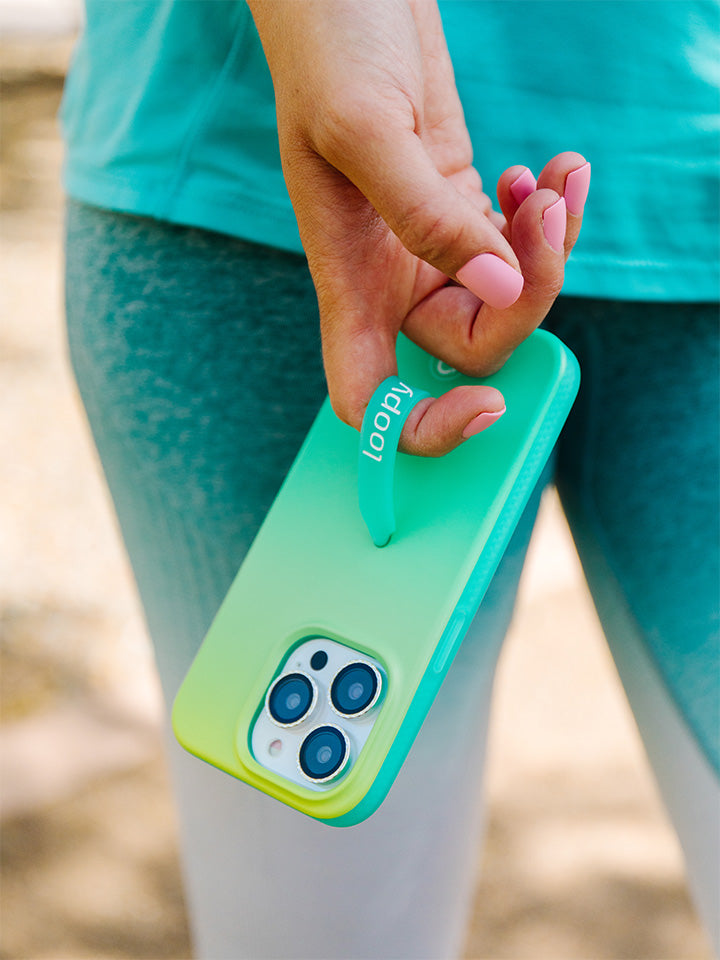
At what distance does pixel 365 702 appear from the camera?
384 millimetres

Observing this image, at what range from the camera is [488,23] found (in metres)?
0.40

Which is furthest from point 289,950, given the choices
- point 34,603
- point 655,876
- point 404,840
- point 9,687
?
point 34,603

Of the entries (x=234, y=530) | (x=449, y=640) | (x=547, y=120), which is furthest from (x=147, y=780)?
(x=547, y=120)

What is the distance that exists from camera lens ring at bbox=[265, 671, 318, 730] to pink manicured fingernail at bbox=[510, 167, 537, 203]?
234 mm

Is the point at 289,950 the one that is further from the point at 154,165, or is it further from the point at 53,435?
the point at 53,435

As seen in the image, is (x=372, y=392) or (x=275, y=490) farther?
(x=275, y=490)

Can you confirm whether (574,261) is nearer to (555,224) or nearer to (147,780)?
(555,224)

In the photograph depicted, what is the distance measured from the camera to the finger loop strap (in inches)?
14.3

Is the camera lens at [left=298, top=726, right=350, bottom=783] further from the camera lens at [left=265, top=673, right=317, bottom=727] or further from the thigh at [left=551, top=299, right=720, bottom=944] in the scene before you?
the thigh at [left=551, top=299, right=720, bottom=944]

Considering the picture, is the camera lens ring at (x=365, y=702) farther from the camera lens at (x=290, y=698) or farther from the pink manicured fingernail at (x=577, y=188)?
the pink manicured fingernail at (x=577, y=188)

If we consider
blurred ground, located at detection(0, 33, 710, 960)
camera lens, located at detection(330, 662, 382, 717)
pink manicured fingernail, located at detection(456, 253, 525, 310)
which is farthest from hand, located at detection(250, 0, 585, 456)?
blurred ground, located at detection(0, 33, 710, 960)

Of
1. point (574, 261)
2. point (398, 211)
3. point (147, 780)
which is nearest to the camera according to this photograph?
point (398, 211)

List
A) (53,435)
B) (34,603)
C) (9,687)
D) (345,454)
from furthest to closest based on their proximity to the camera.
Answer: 1. (53,435)
2. (34,603)
3. (9,687)
4. (345,454)

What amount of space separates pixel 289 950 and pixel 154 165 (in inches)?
18.8
